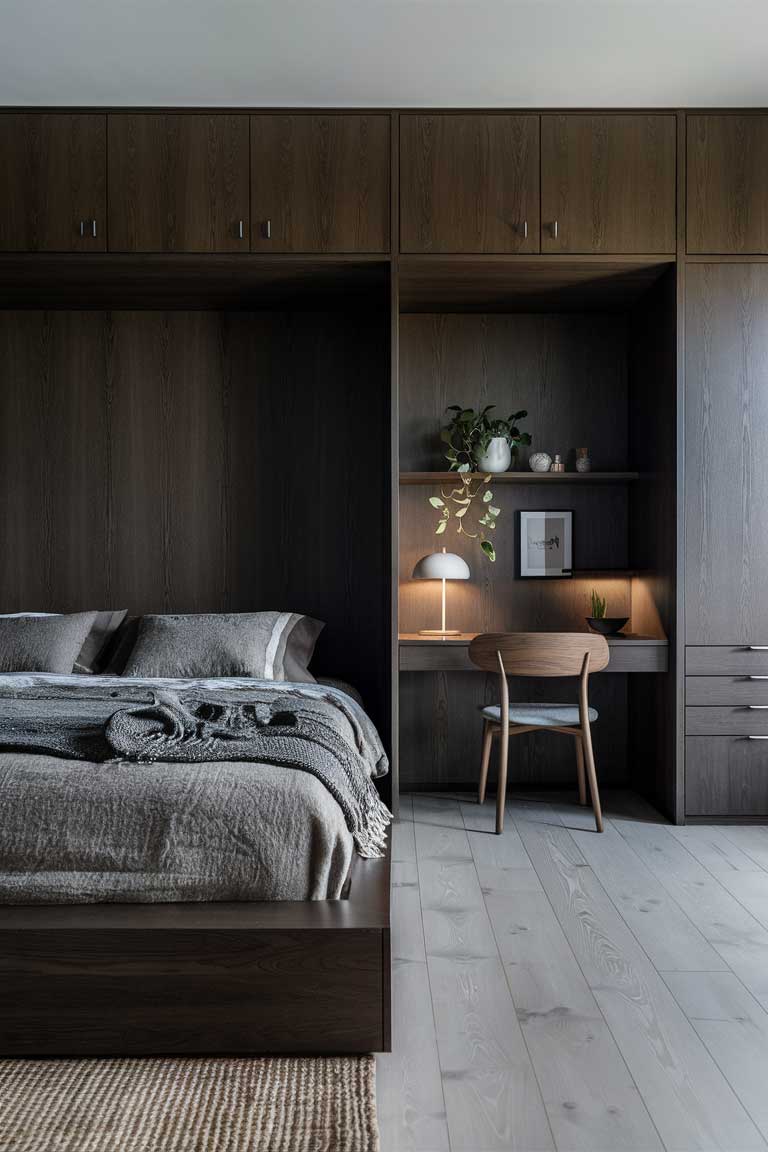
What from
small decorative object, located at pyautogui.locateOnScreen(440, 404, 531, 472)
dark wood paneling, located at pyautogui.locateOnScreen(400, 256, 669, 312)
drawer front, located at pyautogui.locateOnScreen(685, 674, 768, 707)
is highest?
dark wood paneling, located at pyautogui.locateOnScreen(400, 256, 669, 312)

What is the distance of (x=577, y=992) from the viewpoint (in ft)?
7.18

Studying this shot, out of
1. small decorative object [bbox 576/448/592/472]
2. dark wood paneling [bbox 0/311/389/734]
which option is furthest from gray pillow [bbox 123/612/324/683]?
small decorative object [bbox 576/448/592/472]

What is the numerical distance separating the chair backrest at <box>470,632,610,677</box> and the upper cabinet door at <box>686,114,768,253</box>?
5.38 ft

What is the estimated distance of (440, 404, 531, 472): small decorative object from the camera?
13.2 ft

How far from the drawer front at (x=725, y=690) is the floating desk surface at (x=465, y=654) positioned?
0.46 feet

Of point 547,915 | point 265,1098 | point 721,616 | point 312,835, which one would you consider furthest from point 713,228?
point 265,1098

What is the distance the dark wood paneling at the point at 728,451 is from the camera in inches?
144

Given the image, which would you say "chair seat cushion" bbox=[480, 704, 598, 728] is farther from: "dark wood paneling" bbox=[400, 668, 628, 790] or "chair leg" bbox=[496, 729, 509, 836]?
"dark wood paneling" bbox=[400, 668, 628, 790]

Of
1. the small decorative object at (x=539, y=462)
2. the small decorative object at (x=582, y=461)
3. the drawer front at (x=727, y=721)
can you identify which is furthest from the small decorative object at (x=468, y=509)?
the drawer front at (x=727, y=721)

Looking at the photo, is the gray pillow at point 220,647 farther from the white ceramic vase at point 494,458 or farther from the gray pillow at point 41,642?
the white ceramic vase at point 494,458

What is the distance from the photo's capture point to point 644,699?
13.4 feet

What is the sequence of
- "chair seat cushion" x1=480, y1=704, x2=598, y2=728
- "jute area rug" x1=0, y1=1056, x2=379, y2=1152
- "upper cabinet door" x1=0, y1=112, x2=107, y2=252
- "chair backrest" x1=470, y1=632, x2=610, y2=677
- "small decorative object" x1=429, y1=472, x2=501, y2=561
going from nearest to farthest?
1. "jute area rug" x1=0, y1=1056, x2=379, y2=1152
2. "chair backrest" x1=470, y1=632, x2=610, y2=677
3. "chair seat cushion" x1=480, y1=704, x2=598, y2=728
4. "upper cabinet door" x1=0, y1=112, x2=107, y2=252
5. "small decorative object" x1=429, y1=472, x2=501, y2=561

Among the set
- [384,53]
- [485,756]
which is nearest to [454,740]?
[485,756]

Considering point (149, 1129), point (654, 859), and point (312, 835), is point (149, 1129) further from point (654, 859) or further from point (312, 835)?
point (654, 859)
